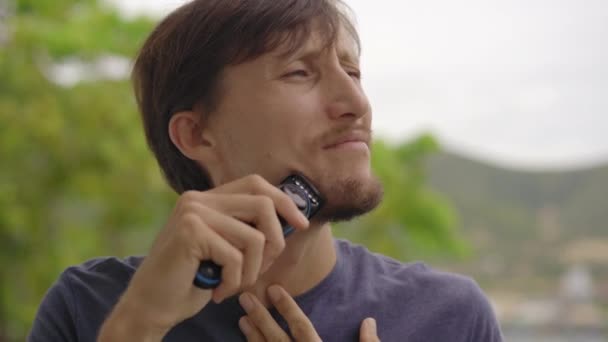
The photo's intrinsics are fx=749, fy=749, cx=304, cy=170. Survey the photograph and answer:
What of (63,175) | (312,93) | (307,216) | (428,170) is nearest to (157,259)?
(307,216)

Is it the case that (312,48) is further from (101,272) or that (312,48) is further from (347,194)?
(101,272)

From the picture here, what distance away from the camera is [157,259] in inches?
34.6

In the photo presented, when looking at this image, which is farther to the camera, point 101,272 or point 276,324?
point 101,272

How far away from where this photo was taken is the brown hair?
1.12 meters

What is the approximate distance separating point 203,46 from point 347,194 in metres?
0.34

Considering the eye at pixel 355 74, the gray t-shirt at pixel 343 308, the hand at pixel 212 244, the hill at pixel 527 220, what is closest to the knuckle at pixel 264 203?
the hand at pixel 212 244

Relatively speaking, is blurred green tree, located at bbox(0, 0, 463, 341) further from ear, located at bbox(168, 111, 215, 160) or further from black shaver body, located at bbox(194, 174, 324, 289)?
black shaver body, located at bbox(194, 174, 324, 289)

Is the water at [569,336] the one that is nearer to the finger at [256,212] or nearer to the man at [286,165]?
the man at [286,165]

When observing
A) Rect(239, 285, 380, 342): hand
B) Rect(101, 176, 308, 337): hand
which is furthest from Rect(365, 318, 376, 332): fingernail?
Rect(101, 176, 308, 337): hand

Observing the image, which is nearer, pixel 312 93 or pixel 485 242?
pixel 312 93

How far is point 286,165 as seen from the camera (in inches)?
42.5

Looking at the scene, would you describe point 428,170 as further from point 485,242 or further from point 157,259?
Answer: point 157,259

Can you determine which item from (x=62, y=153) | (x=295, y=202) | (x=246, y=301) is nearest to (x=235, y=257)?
(x=295, y=202)

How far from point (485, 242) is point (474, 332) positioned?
17.0 ft
